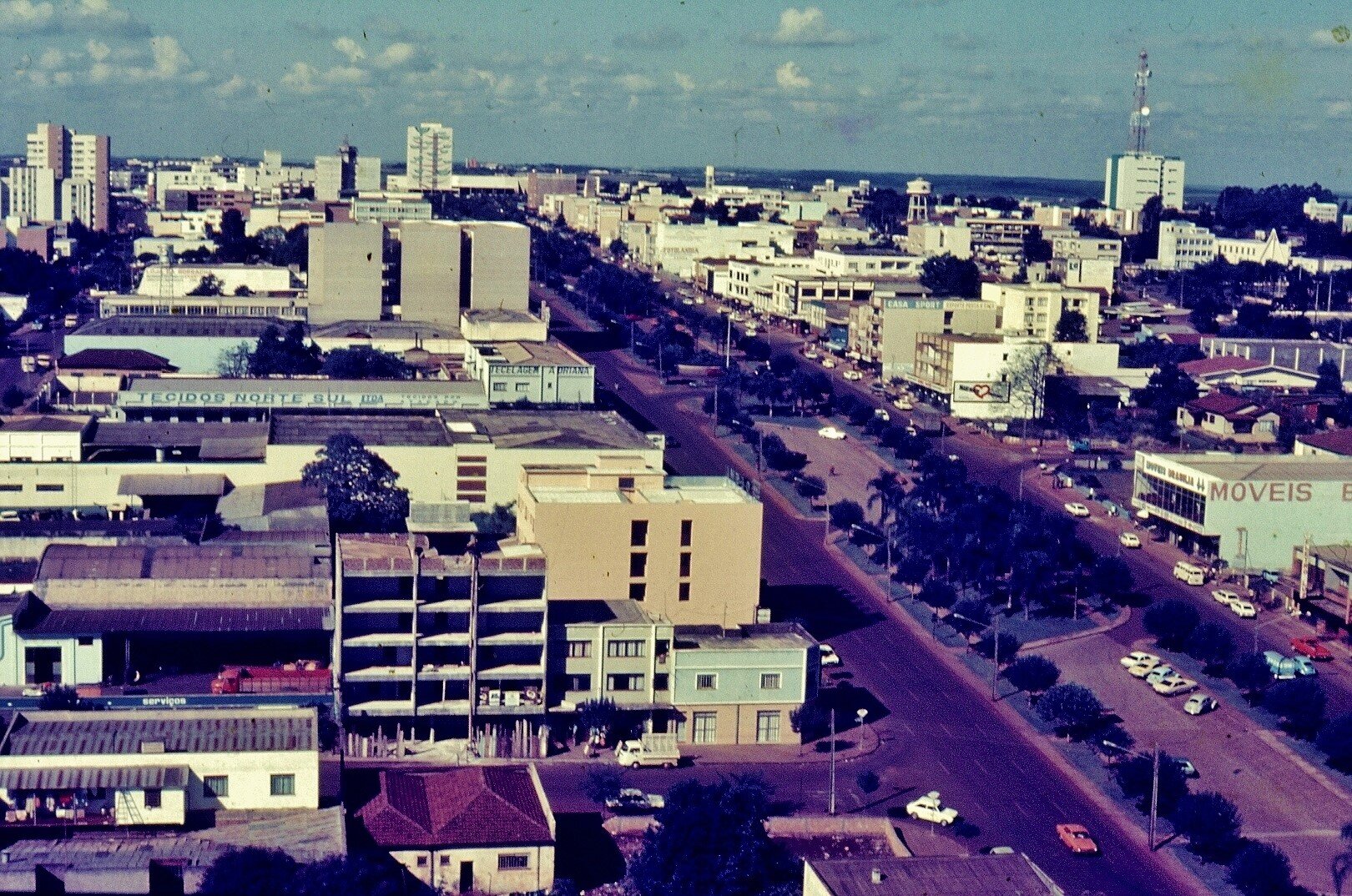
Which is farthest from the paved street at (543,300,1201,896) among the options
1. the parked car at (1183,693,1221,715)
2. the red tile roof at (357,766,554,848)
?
the red tile roof at (357,766,554,848)

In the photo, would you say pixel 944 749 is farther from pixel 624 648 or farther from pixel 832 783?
pixel 624 648

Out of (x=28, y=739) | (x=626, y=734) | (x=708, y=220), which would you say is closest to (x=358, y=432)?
(x=626, y=734)

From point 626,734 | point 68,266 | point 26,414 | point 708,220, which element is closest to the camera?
point 626,734

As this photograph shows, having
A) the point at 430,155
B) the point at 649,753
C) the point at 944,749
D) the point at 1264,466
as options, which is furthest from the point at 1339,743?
the point at 430,155

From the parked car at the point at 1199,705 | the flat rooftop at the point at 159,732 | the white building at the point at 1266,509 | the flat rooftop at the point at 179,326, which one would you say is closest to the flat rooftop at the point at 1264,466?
the white building at the point at 1266,509

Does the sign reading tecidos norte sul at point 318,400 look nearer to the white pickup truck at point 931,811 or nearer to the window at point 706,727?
the window at point 706,727

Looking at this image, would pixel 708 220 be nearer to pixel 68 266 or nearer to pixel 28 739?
pixel 68 266

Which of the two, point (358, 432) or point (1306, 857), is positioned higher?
point (358, 432)
